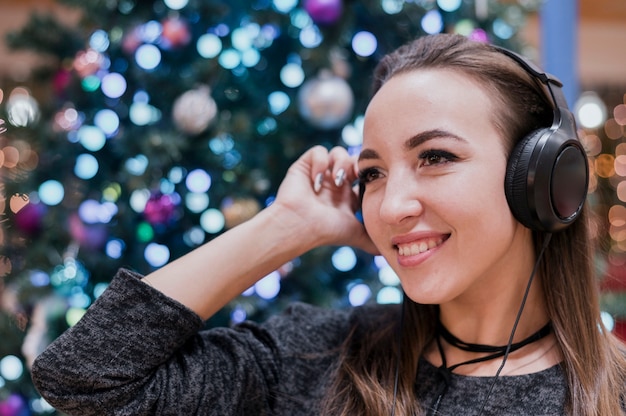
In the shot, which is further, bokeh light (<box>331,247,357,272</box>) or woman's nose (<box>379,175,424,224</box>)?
bokeh light (<box>331,247,357,272</box>)

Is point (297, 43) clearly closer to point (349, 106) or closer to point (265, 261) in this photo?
point (349, 106)

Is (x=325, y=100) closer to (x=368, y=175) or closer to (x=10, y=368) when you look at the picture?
(x=368, y=175)

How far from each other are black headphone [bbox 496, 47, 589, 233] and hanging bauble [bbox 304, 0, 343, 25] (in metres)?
0.84

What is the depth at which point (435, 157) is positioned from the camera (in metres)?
0.92

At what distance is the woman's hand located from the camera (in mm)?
1126

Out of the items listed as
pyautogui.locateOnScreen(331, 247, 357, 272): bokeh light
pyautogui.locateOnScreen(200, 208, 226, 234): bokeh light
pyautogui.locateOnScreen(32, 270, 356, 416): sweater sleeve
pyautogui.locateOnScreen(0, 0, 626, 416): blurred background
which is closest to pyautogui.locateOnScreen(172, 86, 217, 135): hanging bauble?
pyautogui.locateOnScreen(0, 0, 626, 416): blurred background

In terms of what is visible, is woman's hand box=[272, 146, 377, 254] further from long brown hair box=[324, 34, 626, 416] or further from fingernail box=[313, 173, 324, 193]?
long brown hair box=[324, 34, 626, 416]

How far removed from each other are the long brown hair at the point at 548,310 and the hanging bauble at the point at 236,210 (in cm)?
67

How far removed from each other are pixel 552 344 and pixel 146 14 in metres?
1.34

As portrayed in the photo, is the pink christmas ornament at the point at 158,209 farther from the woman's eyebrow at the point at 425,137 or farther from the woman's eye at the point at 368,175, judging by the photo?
the woman's eyebrow at the point at 425,137

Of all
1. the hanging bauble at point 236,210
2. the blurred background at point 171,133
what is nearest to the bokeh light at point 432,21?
the blurred background at point 171,133

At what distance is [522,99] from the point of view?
98 centimetres

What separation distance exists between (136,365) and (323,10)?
3.49 ft

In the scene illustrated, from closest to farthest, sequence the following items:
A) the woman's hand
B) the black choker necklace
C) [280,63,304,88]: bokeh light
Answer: the black choker necklace
the woman's hand
[280,63,304,88]: bokeh light
